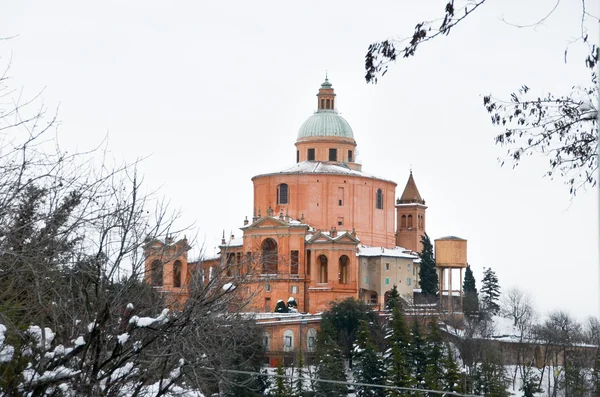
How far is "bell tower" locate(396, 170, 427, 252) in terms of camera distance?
8275 centimetres

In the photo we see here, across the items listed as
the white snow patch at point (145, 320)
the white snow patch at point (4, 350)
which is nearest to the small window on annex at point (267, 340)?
the white snow patch at point (145, 320)

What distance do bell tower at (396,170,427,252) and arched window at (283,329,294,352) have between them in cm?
1803

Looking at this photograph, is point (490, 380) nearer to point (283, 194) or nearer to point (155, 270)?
point (283, 194)

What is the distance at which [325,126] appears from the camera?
263 feet

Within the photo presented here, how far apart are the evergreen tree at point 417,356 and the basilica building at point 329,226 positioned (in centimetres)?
1548

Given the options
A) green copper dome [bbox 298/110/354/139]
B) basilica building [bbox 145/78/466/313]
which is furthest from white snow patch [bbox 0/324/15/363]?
green copper dome [bbox 298/110/354/139]

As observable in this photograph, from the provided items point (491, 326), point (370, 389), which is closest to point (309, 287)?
point (491, 326)

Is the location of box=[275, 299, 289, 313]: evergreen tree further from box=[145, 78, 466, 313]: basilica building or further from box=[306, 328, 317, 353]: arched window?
box=[306, 328, 317, 353]: arched window

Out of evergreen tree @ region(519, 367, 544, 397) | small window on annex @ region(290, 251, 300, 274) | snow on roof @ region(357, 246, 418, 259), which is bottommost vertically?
evergreen tree @ region(519, 367, 544, 397)

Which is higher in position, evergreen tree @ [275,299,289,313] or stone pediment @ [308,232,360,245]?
stone pediment @ [308,232,360,245]

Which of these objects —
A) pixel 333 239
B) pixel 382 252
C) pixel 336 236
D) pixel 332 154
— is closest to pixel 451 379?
pixel 333 239

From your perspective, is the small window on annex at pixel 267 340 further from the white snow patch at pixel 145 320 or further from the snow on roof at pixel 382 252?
the white snow patch at pixel 145 320

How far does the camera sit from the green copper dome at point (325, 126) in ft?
263

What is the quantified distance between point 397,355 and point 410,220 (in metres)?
33.3
